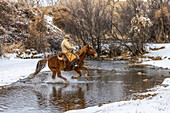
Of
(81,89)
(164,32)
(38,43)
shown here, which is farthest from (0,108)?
(164,32)

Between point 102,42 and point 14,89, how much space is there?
2976 cm

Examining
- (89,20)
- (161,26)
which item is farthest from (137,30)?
(89,20)

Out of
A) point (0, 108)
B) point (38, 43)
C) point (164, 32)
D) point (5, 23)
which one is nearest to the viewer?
point (0, 108)

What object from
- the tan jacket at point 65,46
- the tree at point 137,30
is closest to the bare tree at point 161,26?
the tree at point 137,30

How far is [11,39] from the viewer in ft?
122

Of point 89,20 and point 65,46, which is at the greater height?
point 89,20

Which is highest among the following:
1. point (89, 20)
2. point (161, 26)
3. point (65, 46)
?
point (89, 20)

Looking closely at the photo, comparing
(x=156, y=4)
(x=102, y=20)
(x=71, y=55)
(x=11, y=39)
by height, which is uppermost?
(x=156, y=4)

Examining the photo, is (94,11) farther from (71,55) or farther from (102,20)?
(71,55)

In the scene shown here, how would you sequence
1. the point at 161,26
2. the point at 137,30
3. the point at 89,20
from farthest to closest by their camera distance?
the point at 161,26
the point at 89,20
the point at 137,30

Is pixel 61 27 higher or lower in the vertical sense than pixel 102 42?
higher

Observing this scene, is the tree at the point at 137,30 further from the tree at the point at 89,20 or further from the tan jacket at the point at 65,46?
the tan jacket at the point at 65,46

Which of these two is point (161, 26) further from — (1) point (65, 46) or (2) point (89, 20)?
(1) point (65, 46)

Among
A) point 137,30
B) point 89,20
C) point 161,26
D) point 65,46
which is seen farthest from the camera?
point 161,26
